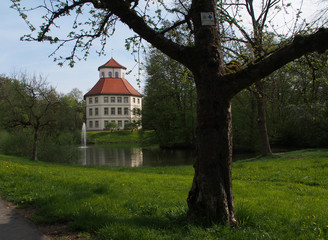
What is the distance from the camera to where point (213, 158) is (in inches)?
167

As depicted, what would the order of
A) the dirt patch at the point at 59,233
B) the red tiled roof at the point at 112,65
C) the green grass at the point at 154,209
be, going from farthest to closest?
1. the red tiled roof at the point at 112,65
2. the dirt patch at the point at 59,233
3. the green grass at the point at 154,209

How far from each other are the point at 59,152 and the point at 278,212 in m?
21.2

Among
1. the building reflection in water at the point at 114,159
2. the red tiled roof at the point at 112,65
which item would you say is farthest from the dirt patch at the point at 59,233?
the red tiled roof at the point at 112,65

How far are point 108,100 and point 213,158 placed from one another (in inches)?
3053

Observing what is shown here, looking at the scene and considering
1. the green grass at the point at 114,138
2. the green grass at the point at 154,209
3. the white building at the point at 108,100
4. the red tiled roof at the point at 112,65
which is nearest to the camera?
the green grass at the point at 154,209

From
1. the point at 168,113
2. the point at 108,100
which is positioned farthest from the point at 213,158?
the point at 108,100

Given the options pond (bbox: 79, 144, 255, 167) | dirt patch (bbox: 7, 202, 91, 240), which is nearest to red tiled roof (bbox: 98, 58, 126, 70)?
pond (bbox: 79, 144, 255, 167)

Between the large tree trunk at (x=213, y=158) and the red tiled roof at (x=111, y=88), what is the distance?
7713cm

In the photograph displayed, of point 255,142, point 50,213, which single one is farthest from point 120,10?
point 255,142

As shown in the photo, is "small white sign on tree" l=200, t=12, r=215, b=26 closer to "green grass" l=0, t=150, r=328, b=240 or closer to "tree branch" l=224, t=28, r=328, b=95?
"tree branch" l=224, t=28, r=328, b=95

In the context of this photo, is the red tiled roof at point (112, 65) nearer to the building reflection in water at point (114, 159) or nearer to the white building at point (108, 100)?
the white building at point (108, 100)

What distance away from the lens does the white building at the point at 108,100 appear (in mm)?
79688

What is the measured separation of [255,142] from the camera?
2945 cm

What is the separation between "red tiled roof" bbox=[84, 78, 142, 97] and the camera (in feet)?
263
